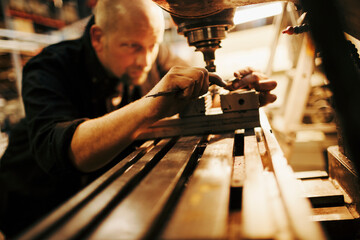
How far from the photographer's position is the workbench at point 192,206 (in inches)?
16.9

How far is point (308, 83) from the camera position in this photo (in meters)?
1.95

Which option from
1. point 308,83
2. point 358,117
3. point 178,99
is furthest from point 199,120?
point 308,83

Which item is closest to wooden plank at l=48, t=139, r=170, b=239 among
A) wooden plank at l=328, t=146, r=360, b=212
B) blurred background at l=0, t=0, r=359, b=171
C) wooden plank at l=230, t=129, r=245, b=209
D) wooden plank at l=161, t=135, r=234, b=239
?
wooden plank at l=161, t=135, r=234, b=239

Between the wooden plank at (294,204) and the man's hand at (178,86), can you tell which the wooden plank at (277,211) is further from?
the man's hand at (178,86)

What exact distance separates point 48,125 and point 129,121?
39 centimetres

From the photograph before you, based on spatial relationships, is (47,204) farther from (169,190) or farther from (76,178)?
(169,190)

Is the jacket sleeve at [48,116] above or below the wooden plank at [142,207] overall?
above

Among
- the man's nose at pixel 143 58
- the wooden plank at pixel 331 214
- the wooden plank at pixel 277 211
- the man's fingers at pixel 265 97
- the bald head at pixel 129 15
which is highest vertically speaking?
the bald head at pixel 129 15

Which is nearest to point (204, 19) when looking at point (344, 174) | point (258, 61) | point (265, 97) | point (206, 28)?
point (206, 28)

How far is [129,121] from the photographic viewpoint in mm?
973

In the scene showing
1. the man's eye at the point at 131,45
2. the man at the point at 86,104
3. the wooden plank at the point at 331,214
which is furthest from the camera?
the man's eye at the point at 131,45

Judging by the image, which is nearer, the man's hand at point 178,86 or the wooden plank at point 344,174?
the wooden plank at point 344,174

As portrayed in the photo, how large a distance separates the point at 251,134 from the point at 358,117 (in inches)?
20.8

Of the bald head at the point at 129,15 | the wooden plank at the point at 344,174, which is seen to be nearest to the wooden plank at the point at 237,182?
the wooden plank at the point at 344,174
